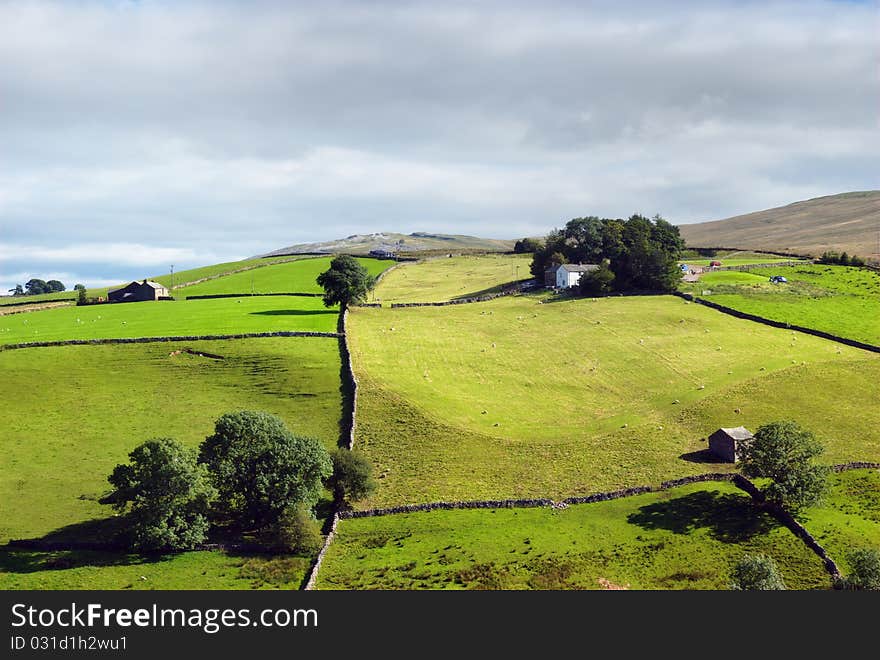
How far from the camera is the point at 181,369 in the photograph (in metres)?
84.1

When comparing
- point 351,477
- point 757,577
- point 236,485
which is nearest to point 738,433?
point 757,577

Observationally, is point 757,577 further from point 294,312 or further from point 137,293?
point 137,293

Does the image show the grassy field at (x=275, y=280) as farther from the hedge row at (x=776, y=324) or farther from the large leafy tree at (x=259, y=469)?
the large leafy tree at (x=259, y=469)

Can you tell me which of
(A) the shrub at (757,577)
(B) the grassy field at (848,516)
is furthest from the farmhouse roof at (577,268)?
(A) the shrub at (757,577)

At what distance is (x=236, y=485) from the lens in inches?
2247

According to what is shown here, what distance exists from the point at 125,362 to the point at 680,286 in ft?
318

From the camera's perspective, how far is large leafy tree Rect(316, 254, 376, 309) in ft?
366

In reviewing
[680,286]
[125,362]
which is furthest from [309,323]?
[680,286]

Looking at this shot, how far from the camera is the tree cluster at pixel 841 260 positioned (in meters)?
Result: 151

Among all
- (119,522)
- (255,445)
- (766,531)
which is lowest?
(766,531)

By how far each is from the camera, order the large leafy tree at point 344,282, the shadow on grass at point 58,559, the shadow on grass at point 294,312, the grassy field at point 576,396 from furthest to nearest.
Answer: the shadow on grass at point 294,312 → the large leafy tree at point 344,282 → the grassy field at point 576,396 → the shadow on grass at point 58,559

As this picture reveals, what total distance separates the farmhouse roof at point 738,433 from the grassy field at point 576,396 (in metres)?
3.36

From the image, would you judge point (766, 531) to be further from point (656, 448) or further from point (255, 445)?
point (255, 445)

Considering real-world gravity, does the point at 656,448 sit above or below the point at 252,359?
below
